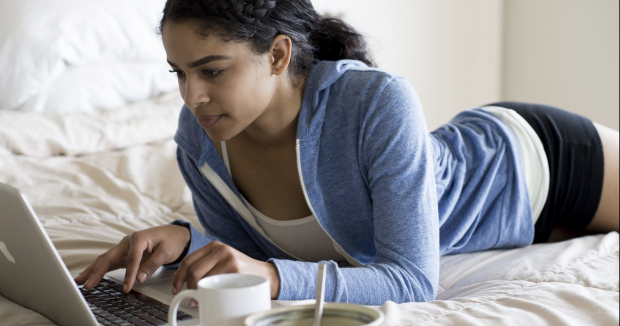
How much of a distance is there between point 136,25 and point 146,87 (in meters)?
0.19

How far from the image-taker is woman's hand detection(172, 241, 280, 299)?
81cm

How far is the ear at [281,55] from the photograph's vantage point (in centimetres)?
108

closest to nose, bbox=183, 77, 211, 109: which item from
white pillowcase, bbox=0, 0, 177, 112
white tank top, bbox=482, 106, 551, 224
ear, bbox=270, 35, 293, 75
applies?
ear, bbox=270, 35, 293, 75

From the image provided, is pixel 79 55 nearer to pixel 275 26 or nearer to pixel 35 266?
pixel 275 26

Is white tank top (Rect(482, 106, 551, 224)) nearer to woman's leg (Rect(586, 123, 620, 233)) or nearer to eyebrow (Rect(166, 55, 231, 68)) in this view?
woman's leg (Rect(586, 123, 620, 233))

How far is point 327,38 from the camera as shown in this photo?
1.23 meters

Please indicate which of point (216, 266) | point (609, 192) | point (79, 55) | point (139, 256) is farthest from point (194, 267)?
point (79, 55)

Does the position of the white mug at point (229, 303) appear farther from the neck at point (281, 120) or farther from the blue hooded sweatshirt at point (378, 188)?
the neck at point (281, 120)

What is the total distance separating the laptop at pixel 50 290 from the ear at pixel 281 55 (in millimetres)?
404

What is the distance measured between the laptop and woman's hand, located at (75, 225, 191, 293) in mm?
23

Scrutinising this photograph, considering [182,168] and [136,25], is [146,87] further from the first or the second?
[182,168]

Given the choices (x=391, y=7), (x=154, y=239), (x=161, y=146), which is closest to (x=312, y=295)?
(x=154, y=239)

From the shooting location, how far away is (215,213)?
4.30 feet

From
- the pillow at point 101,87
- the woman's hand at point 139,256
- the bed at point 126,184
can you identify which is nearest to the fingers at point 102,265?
the woman's hand at point 139,256
